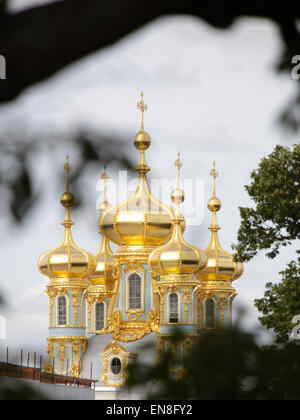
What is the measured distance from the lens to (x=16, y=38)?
9.62 feet

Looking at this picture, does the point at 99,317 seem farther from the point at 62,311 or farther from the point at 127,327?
the point at 127,327

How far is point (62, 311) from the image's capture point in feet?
150

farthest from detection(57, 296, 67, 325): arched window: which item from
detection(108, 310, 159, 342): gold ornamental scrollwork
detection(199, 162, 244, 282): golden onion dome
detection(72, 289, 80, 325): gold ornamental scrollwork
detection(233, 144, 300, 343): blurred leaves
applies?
detection(233, 144, 300, 343): blurred leaves

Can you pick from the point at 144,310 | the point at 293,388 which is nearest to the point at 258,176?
the point at 293,388

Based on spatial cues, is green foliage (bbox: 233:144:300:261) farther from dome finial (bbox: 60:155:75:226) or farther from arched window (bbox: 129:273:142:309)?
arched window (bbox: 129:273:142:309)

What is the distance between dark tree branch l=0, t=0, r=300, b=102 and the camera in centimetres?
293

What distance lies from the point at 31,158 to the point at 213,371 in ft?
2.58

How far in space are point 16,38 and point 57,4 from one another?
0.16 metres

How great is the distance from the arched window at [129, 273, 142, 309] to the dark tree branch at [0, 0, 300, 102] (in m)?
43.0

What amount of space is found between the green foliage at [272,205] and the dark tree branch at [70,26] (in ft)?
55.2

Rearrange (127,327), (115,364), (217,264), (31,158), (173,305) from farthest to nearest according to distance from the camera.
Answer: (217,264)
(127,327)
(115,364)
(173,305)
(31,158)

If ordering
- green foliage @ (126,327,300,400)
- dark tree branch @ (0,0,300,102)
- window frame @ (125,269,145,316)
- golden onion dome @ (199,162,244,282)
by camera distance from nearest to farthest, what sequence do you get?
green foliage @ (126,327,300,400), dark tree branch @ (0,0,300,102), window frame @ (125,269,145,316), golden onion dome @ (199,162,244,282)

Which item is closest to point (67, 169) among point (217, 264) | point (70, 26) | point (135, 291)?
point (70, 26)

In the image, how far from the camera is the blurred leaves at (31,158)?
3107 millimetres
